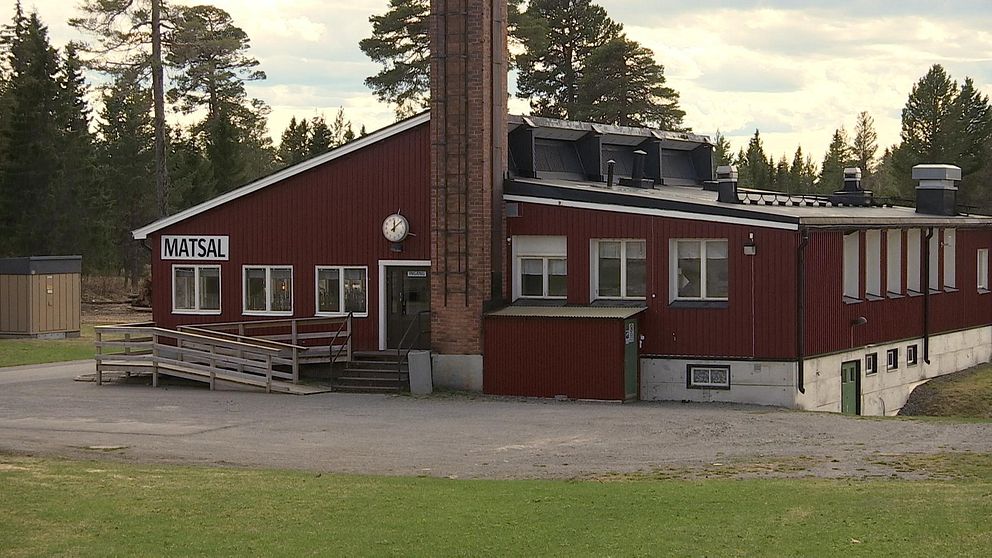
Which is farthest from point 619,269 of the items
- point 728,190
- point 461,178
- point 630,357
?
point 728,190

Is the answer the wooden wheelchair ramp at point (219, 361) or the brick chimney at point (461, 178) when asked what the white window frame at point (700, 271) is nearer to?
the brick chimney at point (461, 178)

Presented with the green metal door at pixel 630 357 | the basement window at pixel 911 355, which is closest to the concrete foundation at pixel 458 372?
the green metal door at pixel 630 357

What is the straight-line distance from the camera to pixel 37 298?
4300 centimetres

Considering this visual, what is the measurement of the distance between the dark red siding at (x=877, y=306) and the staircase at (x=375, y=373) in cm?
851

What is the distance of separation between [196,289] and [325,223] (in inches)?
152

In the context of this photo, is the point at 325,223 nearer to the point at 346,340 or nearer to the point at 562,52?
the point at 346,340

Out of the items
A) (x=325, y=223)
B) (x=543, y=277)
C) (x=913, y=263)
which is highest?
(x=325, y=223)

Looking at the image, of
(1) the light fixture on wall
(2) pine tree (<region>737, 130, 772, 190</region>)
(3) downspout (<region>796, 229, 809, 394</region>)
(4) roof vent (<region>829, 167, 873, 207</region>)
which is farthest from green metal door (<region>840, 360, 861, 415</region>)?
(2) pine tree (<region>737, 130, 772, 190</region>)

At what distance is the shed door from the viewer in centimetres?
2622

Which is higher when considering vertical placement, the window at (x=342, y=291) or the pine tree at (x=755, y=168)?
the pine tree at (x=755, y=168)

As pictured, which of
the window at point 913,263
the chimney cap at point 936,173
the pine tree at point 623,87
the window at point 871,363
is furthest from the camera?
the pine tree at point 623,87

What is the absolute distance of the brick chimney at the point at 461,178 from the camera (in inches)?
1099

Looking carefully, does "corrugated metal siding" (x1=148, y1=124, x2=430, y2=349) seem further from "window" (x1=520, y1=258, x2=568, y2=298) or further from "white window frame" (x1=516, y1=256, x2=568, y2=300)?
"window" (x1=520, y1=258, x2=568, y2=298)

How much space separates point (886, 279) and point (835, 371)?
4954 millimetres
